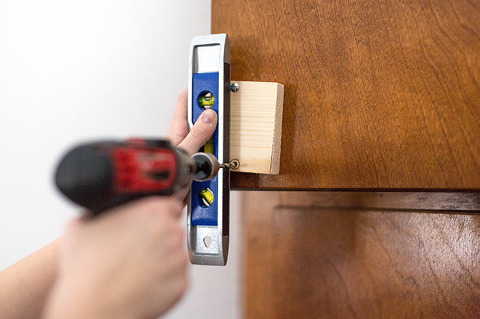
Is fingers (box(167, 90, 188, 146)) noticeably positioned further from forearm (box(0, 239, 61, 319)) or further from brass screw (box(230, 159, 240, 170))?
forearm (box(0, 239, 61, 319))

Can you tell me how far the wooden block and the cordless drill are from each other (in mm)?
309

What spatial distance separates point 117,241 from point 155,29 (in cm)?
82

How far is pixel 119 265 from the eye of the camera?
30 centimetres

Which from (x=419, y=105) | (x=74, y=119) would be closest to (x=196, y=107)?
(x=419, y=105)

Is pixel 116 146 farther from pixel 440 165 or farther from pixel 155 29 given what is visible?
pixel 155 29

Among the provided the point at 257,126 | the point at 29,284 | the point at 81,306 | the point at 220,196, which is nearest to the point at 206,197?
the point at 220,196

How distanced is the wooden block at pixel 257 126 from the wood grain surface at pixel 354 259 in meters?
0.35

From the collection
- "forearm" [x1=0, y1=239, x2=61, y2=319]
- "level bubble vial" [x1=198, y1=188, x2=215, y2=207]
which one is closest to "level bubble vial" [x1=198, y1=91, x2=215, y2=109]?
"level bubble vial" [x1=198, y1=188, x2=215, y2=207]

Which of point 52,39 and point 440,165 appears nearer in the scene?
point 440,165

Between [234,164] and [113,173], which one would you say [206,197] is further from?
[113,173]

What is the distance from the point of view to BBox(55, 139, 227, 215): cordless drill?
0.28 m

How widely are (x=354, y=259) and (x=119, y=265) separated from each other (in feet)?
2.30

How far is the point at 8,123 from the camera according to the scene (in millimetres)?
901

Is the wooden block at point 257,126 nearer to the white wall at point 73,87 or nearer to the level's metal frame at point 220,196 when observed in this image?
the level's metal frame at point 220,196
